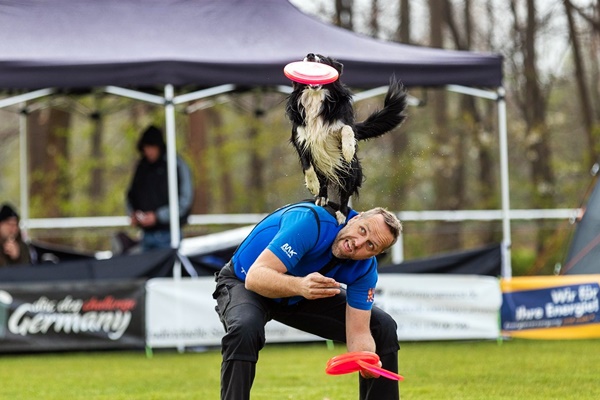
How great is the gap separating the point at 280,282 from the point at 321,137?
78 cm

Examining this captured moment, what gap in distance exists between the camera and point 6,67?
1046 cm

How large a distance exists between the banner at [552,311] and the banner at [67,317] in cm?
354

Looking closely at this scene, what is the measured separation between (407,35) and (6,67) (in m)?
12.6

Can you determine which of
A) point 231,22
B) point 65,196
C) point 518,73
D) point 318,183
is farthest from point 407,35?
point 318,183

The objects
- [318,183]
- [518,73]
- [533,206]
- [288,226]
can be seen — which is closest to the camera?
[288,226]

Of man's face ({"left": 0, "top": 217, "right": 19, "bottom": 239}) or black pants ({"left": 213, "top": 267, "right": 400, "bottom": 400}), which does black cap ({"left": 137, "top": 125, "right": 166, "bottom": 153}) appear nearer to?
man's face ({"left": 0, "top": 217, "right": 19, "bottom": 239})

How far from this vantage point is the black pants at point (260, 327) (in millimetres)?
5133

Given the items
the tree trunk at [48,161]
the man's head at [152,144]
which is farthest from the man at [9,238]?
the tree trunk at [48,161]

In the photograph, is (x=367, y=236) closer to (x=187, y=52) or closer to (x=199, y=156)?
(x=187, y=52)

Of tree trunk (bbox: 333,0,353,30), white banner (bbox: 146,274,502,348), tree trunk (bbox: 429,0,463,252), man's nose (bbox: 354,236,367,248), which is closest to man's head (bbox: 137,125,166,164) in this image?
white banner (bbox: 146,274,502,348)

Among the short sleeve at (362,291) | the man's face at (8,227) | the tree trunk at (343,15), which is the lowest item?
the short sleeve at (362,291)

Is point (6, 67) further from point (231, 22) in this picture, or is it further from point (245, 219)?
point (245, 219)

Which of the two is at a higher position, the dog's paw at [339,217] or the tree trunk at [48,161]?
the tree trunk at [48,161]

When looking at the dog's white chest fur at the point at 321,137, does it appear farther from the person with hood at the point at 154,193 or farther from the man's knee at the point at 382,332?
the person with hood at the point at 154,193
